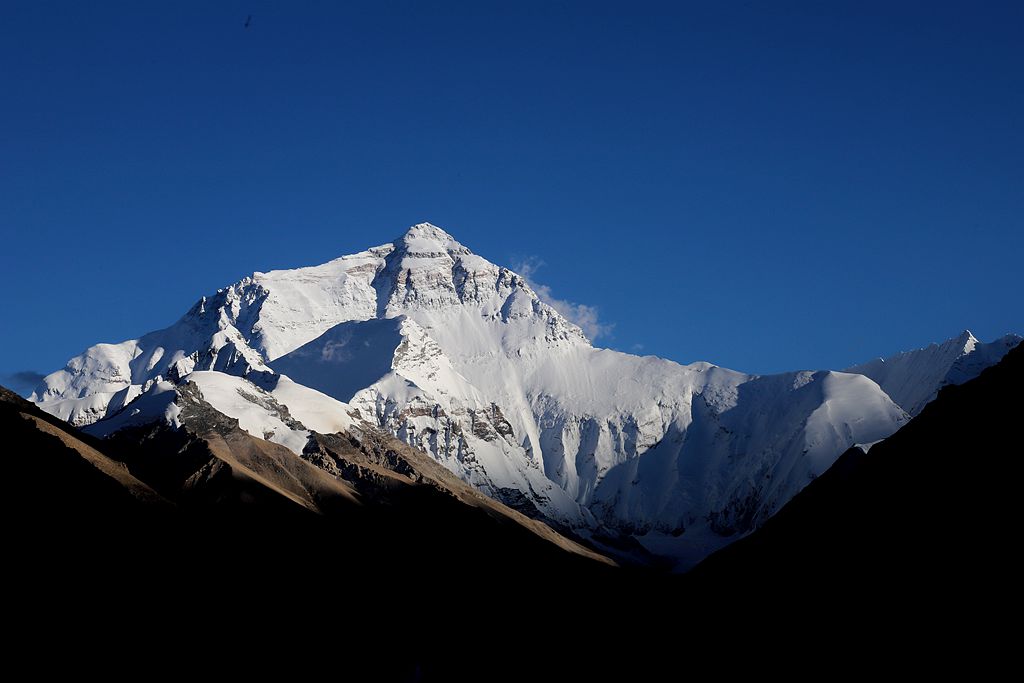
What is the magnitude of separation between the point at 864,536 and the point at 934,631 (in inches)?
1055

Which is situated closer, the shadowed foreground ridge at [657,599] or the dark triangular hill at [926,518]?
the dark triangular hill at [926,518]

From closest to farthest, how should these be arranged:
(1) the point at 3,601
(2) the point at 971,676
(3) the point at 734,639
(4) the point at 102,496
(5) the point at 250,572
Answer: (2) the point at 971,676 < (1) the point at 3,601 < (3) the point at 734,639 < (4) the point at 102,496 < (5) the point at 250,572

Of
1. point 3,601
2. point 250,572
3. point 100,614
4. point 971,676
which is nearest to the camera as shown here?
point 971,676

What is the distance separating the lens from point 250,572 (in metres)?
172

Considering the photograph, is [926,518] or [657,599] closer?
[926,518]

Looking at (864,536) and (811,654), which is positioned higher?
(864,536)

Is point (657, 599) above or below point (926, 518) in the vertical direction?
below

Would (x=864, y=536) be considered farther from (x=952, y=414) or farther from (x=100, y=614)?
(x=100, y=614)

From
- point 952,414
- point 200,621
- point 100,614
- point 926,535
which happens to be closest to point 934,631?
point 926,535

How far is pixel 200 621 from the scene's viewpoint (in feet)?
452

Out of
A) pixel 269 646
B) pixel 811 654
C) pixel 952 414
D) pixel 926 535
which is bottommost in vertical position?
pixel 269 646

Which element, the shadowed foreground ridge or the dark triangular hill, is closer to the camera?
the dark triangular hill

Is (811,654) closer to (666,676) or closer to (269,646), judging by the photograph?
(666,676)

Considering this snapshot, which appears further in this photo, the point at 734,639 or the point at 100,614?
the point at 734,639
